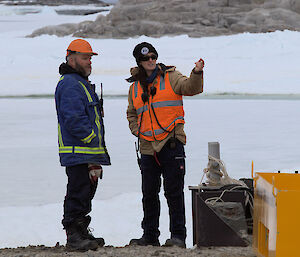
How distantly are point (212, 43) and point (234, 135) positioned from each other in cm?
1543

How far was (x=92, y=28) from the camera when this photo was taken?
35.0 metres

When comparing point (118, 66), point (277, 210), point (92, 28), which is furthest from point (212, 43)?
point (277, 210)

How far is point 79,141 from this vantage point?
327 centimetres

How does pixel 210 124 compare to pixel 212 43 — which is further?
pixel 212 43

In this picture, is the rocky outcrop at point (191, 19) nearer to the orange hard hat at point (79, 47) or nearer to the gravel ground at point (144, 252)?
the orange hard hat at point (79, 47)

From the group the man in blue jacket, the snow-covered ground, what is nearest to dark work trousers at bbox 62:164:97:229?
the man in blue jacket

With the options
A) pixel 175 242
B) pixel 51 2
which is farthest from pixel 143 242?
pixel 51 2

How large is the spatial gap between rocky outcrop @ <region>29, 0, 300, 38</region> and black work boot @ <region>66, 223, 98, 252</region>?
2730 cm

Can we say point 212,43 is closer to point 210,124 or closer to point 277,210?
point 210,124

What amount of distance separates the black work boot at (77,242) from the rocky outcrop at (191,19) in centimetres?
2730

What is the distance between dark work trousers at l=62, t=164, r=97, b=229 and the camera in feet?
10.7

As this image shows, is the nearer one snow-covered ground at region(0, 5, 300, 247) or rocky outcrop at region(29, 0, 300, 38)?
snow-covered ground at region(0, 5, 300, 247)

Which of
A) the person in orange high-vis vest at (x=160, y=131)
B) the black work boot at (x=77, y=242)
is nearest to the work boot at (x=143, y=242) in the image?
the person in orange high-vis vest at (x=160, y=131)

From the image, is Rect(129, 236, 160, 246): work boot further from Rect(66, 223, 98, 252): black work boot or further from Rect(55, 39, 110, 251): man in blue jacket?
Rect(66, 223, 98, 252): black work boot
